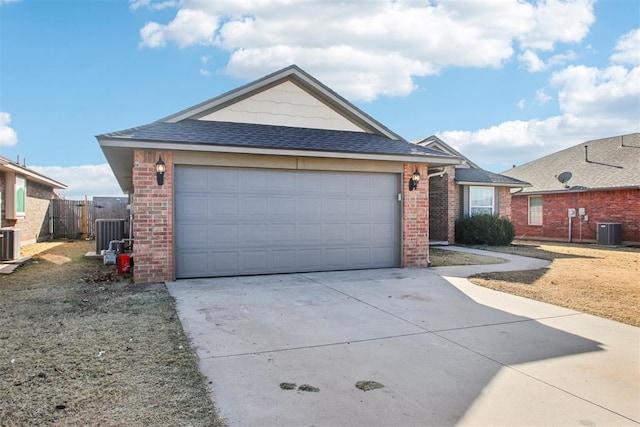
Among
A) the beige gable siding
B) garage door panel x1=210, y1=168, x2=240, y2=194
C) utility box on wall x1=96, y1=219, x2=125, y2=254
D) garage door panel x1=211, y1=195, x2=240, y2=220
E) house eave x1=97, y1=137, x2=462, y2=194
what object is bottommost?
utility box on wall x1=96, y1=219, x2=125, y2=254

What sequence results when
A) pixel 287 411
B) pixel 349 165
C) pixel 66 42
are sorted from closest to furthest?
1. pixel 287 411
2. pixel 349 165
3. pixel 66 42

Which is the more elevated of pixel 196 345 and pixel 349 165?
pixel 349 165

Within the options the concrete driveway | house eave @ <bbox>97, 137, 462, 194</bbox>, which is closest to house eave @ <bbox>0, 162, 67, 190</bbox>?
house eave @ <bbox>97, 137, 462, 194</bbox>

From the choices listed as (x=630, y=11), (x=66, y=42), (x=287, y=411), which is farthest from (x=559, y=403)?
(x=66, y=42)

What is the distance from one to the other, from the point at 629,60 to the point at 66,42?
16622mm

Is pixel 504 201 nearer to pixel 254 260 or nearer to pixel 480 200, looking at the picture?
pixel 480 200

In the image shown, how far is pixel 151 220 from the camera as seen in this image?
8211mm

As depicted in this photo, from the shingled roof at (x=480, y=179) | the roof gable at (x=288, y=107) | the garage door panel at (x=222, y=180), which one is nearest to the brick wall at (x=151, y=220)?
the garage door panel at (x=222, y=180)

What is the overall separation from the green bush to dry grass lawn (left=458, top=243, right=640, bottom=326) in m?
4.45

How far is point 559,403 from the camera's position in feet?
10.6

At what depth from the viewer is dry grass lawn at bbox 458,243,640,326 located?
644 cm

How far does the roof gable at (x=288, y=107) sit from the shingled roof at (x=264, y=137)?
0.21m

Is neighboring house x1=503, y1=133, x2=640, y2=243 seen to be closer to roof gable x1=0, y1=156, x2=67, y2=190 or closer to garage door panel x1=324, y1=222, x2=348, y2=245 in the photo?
garage door panel x1=324, y1=222, x2=348, y2=245

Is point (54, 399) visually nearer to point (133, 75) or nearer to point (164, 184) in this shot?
point (164, 184)
